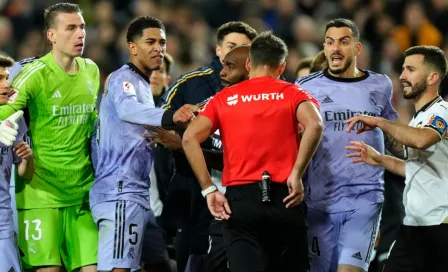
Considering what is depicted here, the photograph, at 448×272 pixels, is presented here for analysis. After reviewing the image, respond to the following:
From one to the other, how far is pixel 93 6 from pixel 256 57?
10133 mm

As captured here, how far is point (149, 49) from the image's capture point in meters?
9.05

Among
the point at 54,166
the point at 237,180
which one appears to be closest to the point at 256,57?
the point at 237,180

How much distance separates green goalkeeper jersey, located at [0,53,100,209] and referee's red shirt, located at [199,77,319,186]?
62.7 inches

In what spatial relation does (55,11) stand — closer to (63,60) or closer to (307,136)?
(63,60)

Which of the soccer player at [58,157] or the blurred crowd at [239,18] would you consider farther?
the blurred crowd at [239,18]

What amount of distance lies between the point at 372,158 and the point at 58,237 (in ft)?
9.15

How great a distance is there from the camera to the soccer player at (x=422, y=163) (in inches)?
326

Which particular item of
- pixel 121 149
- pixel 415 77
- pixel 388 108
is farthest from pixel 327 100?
pixel 121 149

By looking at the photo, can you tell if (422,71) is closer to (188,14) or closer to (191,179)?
(191,179)

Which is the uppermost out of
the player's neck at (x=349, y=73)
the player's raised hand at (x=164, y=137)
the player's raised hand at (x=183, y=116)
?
the player's neck at (x=349, y=73)

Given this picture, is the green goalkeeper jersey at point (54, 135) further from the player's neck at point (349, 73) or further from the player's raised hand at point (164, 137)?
the player's neck at point (349, 73)

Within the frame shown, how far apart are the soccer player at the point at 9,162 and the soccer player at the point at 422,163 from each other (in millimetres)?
2718

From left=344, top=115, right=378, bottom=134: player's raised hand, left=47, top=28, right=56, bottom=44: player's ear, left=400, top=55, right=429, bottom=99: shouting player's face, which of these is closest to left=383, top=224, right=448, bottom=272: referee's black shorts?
left=344, top=115, right=378, bottom=134: player's raised hand

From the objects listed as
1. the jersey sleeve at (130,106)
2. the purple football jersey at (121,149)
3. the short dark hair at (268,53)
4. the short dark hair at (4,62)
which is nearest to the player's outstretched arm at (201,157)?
the jersey sleeve at (130,106)
